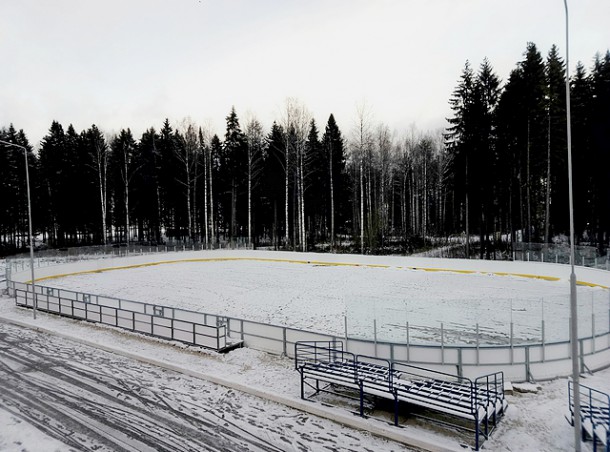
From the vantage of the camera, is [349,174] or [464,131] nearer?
[464,131]

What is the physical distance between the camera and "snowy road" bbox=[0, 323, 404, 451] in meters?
7.77

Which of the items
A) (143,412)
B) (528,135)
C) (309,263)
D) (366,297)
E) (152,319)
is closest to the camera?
(143,412)

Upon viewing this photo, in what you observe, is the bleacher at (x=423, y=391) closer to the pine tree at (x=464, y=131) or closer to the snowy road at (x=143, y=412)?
the snowy road at (x=143, y=412)

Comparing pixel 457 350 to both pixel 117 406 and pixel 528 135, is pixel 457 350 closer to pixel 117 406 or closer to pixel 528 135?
pixel 117 406

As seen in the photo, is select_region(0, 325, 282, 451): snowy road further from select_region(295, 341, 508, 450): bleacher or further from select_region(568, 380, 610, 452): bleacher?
select_region(568, 380, 610, 452): bleacher

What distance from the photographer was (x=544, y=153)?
125ft

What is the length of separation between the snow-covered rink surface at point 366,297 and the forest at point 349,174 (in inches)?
415

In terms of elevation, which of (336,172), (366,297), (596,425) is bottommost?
(596,425)

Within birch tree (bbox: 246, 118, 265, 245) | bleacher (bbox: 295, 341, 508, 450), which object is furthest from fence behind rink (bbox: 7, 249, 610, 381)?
birch tree (bbox: 246, 118, 265, 245)

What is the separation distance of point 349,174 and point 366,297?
2299 inches

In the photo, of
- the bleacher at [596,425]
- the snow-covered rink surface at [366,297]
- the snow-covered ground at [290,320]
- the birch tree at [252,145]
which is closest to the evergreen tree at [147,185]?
the birch tree at [252,145]

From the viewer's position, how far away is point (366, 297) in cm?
1180

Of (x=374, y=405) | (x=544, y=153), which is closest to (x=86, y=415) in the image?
(x=374, y=405)

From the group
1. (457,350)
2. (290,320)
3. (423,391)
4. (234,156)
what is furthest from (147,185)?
(423,391)
